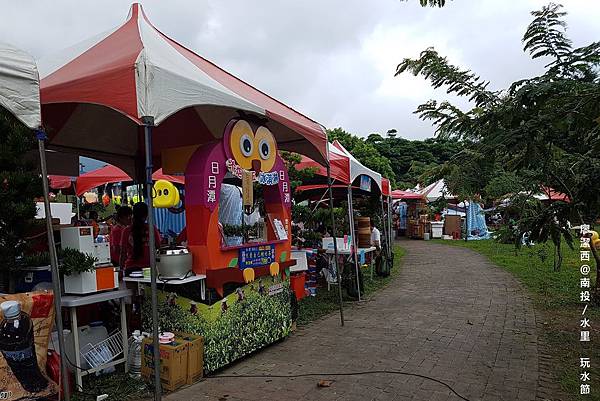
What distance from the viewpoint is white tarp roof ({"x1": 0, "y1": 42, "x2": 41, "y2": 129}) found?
9.46 feet

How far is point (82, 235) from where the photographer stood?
4.41m

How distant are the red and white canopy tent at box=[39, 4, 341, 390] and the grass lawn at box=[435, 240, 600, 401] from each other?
3718 mm

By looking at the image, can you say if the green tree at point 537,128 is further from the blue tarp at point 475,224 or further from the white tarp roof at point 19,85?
the blue tarp at point 475,224

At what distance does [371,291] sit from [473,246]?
40.9 feet

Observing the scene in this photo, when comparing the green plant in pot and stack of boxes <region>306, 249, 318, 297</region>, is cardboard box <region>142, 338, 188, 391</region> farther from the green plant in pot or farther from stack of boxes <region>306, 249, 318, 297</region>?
stack of boxes <region>306, 249, 318, 297</region>

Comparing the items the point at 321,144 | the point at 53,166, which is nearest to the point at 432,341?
the point at 321,144

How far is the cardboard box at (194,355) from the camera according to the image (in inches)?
181

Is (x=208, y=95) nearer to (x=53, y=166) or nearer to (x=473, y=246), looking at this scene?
(x=53, y=166)

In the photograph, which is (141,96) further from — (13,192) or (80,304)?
(80,304)

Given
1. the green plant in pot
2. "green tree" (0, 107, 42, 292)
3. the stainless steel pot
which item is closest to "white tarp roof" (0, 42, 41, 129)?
"green tree" (0, 107, 42, 292)

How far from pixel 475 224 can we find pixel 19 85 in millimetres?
25314

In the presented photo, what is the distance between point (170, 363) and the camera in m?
4.38

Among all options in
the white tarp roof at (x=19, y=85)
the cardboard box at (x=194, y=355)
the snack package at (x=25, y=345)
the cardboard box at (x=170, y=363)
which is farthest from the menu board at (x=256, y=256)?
the white tarp roof at (x=19, y=85)

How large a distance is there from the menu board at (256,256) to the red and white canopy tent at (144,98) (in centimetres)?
150
